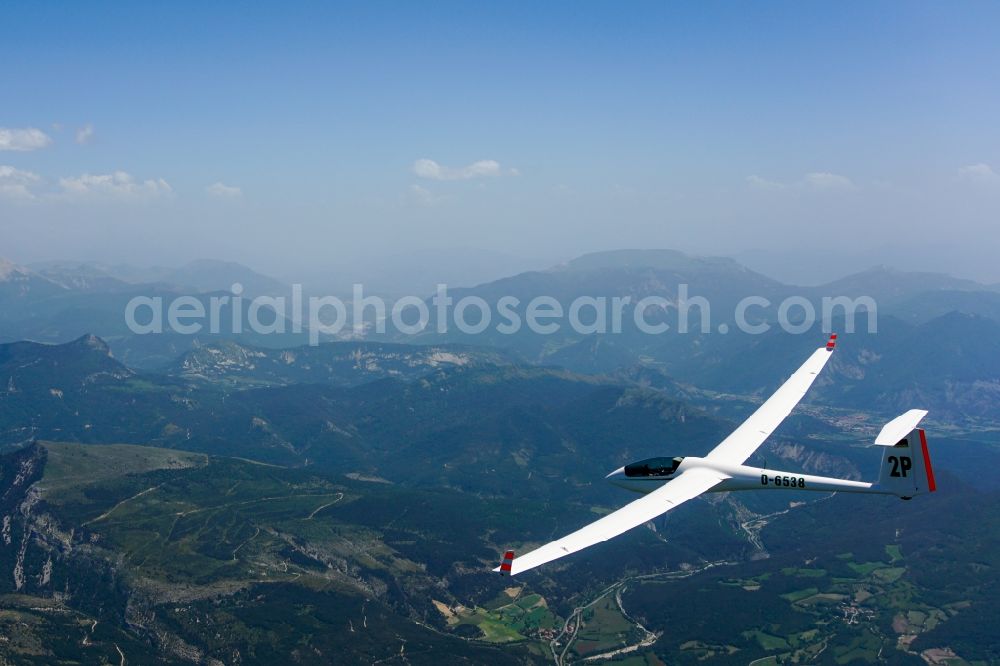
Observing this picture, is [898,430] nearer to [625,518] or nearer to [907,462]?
[907,462]

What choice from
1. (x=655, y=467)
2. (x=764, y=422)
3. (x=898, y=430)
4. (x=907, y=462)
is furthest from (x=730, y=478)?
(x=898, y=430)

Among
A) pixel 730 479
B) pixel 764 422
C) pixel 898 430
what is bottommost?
pixel 730 479

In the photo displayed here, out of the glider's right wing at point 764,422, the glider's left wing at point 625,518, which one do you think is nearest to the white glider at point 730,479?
the glider's left wing at point 625,518

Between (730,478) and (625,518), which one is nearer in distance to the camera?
(625,518)

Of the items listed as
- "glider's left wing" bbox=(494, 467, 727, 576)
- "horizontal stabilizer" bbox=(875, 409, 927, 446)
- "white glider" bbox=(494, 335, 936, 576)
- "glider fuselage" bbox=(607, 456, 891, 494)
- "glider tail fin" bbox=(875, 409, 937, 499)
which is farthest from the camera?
"glider fuselage" bbox=(607, 456, 891, 494)

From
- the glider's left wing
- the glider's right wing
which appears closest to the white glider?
the glider's left wing

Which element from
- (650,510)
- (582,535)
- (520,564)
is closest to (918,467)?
(650,510)

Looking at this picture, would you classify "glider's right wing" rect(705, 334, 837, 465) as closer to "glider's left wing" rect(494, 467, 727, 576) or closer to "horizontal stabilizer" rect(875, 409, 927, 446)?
"glider's left wing" rect(494, 467, 727, 576)
